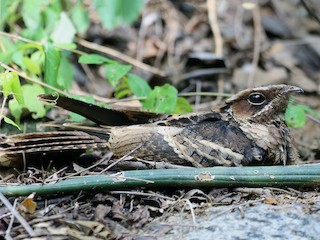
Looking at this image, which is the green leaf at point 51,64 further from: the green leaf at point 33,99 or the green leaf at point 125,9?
the green leaf at point 125,9

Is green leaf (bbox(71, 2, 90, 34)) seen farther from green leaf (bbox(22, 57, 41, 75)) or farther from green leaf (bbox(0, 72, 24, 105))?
green leaf (bbox(0, 72, 24, 105))

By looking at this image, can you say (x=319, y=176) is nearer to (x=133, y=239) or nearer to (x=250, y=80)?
(x=133, y=239)

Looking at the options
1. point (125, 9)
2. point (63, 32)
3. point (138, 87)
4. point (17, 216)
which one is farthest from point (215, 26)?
point (125, 9)

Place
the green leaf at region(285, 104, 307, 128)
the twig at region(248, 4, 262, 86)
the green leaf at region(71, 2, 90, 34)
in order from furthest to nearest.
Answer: the twig at region(248, 4, 262, 86), the green leaf at region(71, 2, 90, 34), the green leaf at region(285, 104, 307, 128)

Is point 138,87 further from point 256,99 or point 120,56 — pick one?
point 120,56

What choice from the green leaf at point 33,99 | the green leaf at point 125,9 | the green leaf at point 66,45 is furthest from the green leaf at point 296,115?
the green leaf at point 125,9

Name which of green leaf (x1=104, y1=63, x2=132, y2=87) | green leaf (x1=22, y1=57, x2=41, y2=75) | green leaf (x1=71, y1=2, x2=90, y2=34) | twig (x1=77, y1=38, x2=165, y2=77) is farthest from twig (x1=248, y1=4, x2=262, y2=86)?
green leaf (x1=22, y1=57, x2=41, y2=75)
